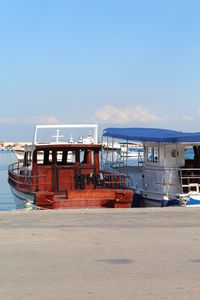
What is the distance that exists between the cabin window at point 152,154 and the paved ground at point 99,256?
8.48 m

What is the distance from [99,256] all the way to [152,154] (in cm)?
1339

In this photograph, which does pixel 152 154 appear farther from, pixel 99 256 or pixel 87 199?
pixel 99 256

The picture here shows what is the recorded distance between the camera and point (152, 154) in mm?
20469

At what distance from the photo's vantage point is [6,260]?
705cm

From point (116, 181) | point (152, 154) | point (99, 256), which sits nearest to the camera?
point (99, 256)

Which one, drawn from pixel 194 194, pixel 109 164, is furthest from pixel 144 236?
pixel 109 164

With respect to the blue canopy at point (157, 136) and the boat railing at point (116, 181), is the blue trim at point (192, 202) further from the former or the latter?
the boat railing at point (116, 181)

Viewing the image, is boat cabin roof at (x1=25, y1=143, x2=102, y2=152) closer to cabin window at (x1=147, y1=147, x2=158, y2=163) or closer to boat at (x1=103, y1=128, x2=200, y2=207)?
boat at (x1=103, y1=128, x2=200, y2=207)

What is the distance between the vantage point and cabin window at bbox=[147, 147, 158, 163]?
20.1 m

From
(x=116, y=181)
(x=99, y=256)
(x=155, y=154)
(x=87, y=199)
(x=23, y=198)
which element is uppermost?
(x=155, y=154)

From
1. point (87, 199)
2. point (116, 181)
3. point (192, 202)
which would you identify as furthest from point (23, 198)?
point (192, 202)

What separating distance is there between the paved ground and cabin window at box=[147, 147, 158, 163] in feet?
27.8

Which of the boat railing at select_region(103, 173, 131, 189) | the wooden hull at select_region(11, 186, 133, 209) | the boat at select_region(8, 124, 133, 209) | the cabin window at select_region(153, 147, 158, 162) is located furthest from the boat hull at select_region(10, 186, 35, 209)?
the cabin window at select_region(153, 147, 158, 162)

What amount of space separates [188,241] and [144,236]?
85 centimetres
